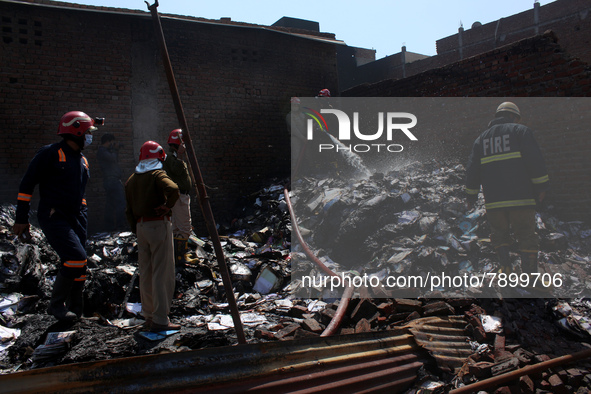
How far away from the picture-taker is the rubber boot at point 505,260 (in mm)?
4379

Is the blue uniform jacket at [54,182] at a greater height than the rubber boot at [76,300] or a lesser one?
greater

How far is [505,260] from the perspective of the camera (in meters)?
4.41

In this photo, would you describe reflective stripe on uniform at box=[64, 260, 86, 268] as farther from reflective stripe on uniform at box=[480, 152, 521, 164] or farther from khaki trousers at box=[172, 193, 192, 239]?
reflective stripe on uniform at box=[480, 152, 521, 164]

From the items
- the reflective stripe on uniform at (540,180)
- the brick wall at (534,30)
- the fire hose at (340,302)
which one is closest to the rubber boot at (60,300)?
the fire hose at (340,302)

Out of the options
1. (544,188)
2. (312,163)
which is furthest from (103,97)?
(544,188)

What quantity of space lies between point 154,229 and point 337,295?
219cm

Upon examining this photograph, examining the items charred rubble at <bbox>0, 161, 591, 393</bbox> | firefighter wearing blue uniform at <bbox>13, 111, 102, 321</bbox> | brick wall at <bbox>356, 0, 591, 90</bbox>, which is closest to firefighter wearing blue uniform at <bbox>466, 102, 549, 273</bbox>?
charred rubble at <bbox>0, 161, 591, 393</bbox>

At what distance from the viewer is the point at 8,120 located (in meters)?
6.91

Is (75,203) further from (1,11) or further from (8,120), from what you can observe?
(1,11)

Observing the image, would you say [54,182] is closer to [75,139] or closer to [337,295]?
[75,139]

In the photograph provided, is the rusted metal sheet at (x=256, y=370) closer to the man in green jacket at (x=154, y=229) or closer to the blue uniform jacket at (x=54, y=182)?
the man in green jacket at (x=154, y=229)

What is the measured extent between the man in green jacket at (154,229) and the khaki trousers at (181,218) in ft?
4.88

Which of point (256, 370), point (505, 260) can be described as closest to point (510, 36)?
point (505, 260)

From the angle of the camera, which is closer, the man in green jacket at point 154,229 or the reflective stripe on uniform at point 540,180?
the man in green jacket at point 154,229
